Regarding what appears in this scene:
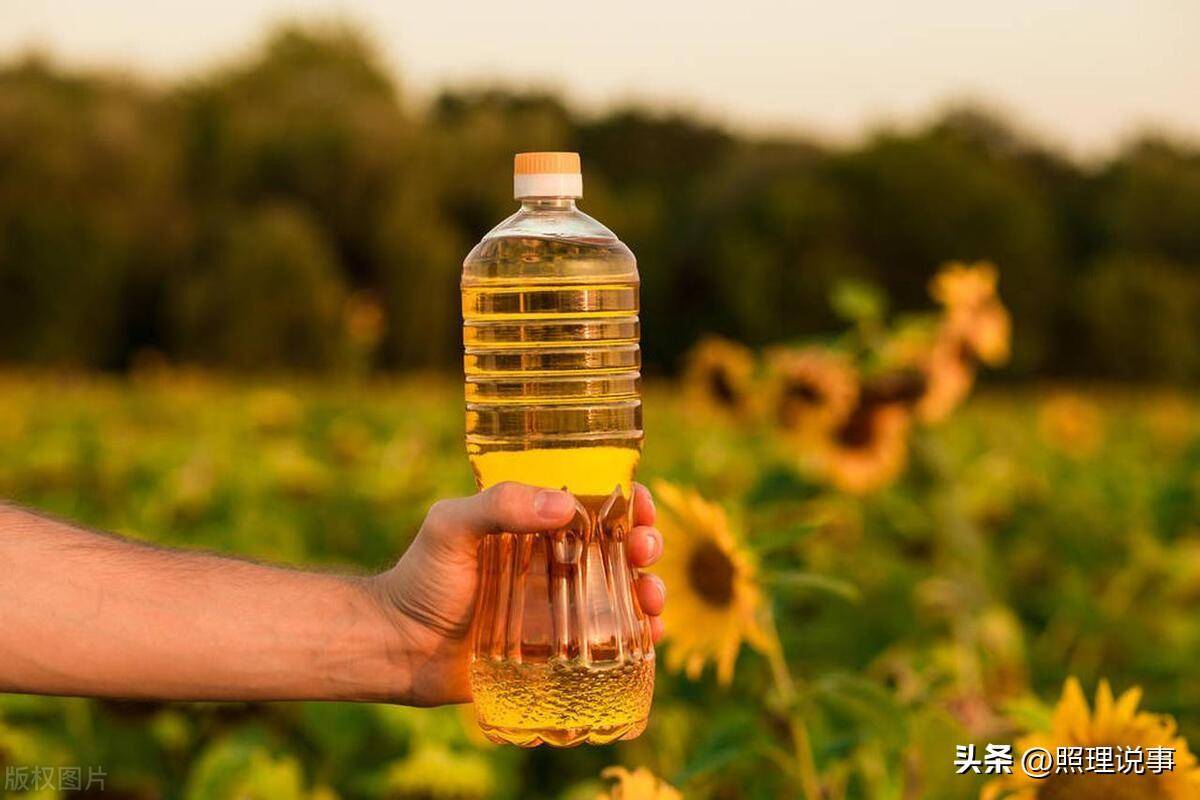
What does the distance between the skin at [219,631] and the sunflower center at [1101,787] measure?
53 cm

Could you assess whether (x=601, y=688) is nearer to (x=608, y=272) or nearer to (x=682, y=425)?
(x=608, y=272)

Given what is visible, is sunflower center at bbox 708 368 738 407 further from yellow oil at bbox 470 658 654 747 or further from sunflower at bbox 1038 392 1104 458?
yellow oil at bbox 470 658 654 747

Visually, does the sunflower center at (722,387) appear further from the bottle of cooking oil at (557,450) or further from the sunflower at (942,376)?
the bottle of cooking oil at (557,450)

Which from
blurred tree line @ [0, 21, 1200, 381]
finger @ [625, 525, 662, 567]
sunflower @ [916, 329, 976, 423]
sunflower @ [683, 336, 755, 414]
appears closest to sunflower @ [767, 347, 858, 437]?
sunflower @ [916, 329, 976, 423]

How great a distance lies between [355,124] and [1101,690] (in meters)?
26.2

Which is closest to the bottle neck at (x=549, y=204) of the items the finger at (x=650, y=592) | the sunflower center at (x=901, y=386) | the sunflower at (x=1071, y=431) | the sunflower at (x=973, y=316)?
the finger at (x=650, y=592)

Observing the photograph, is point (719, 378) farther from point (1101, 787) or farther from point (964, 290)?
point (1101, 787)

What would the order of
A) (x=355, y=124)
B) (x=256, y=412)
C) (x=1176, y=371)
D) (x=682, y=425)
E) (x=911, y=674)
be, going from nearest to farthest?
1. (x=911, y=674)
2. (x=256, y=412)
3. (x=682, y=425)
4. (x=1176, y=371)
5. (x=355, y=124)

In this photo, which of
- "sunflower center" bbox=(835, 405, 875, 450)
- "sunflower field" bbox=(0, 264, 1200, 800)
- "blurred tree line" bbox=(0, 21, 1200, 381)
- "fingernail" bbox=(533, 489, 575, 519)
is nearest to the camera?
"fingernail" bbox=(533, 489, 575, 519)

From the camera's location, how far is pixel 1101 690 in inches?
79.7

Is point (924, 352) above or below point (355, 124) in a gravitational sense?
below

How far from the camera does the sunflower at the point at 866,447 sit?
4645 mm

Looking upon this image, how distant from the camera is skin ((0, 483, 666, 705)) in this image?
6.88 feet

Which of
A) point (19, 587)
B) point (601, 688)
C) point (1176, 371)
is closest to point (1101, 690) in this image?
point (601, 688)
